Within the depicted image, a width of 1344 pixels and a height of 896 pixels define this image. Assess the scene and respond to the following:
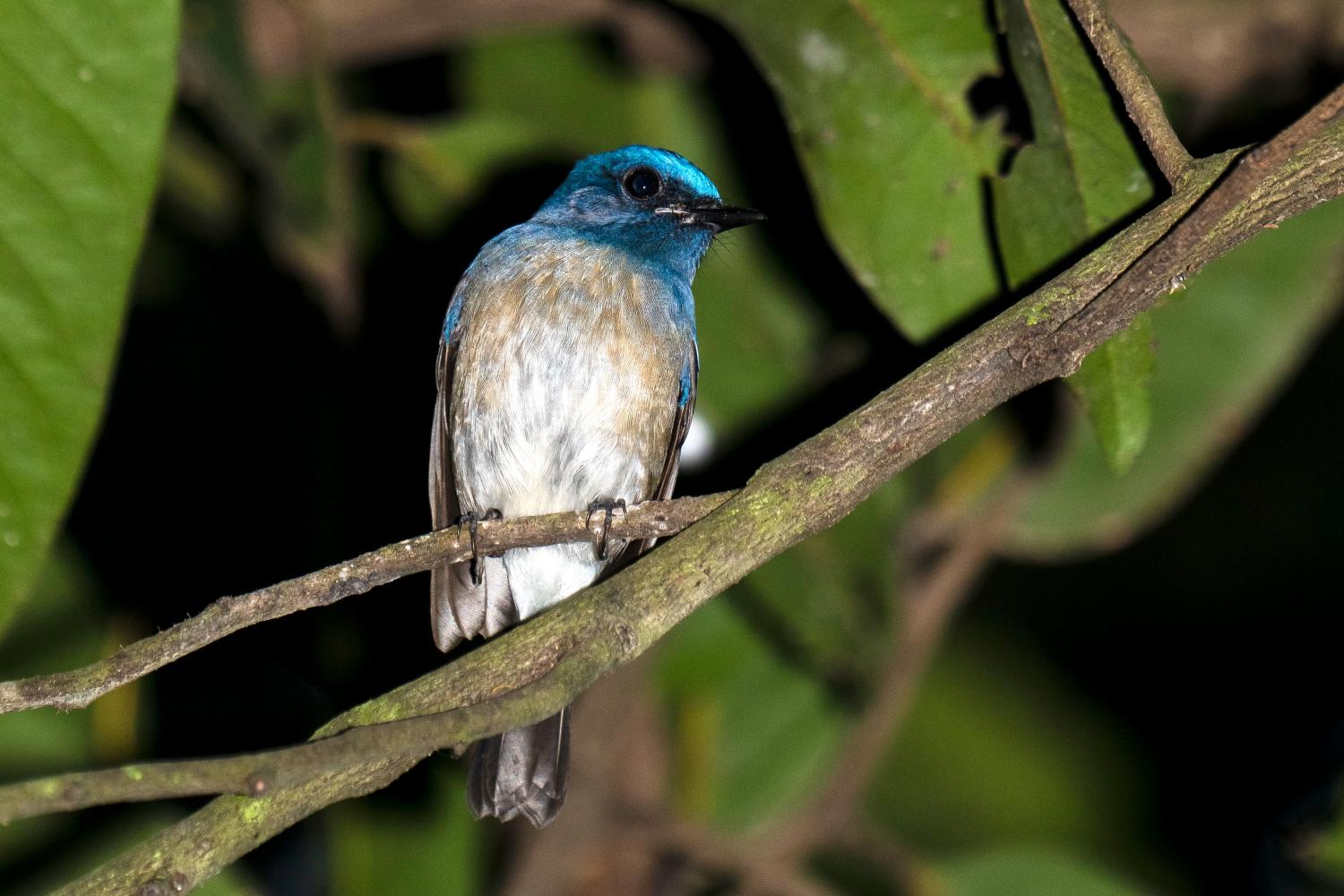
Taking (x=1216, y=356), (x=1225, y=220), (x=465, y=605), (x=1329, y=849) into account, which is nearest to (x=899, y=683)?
(x=1329, y=849)

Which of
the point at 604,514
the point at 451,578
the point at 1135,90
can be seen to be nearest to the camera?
the point at 1135,90

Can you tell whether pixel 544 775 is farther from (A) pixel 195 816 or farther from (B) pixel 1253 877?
(B) pixel 1253 877

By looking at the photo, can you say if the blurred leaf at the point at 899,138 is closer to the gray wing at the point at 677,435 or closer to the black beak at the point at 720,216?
the black beak at the point at 720,216

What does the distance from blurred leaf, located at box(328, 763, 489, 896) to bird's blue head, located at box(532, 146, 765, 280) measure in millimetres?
1850

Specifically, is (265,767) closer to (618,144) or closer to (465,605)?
(465,605)

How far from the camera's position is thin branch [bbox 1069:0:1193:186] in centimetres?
241

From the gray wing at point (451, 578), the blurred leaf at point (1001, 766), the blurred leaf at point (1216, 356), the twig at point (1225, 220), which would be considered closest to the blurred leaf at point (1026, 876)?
the blurred leaf at point (1001, 766)

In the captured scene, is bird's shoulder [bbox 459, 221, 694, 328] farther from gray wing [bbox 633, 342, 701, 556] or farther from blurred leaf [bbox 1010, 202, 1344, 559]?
blurred leaf [bbox 1010, 202, 1344, 559]

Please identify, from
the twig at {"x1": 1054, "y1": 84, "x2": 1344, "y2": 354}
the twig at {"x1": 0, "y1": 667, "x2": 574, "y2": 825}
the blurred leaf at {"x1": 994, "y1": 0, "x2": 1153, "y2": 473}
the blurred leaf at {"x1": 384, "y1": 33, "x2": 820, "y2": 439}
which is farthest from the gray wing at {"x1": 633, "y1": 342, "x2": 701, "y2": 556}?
the twig at {"x1": 0, "y1": 667, "x2": 574, "y2": 825}

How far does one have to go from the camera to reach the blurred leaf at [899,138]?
11.1ft

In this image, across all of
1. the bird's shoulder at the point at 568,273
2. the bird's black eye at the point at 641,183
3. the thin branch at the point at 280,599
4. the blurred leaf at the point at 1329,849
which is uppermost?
the bird's black eye at the point at 641,183

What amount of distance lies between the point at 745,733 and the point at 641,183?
209 centimetres

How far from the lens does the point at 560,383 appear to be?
4094mm

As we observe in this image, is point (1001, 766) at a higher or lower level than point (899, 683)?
lower
